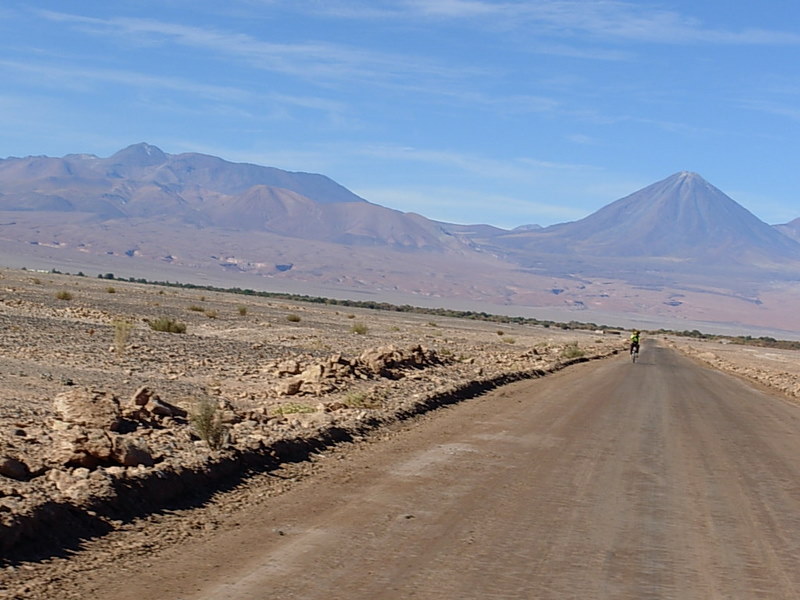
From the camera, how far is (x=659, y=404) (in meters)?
24.8

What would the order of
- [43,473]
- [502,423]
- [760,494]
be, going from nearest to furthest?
1. [43,473]
2. [760,494]
3. [502,423]

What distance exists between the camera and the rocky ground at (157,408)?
9.47 metres

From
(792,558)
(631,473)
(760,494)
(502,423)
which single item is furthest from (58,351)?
(792,558)

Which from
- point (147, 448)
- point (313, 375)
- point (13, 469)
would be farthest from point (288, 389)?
point (13, 469)

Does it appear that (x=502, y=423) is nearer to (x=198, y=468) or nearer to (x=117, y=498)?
(x=198, y=468)

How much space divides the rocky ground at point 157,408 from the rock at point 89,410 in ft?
0.08

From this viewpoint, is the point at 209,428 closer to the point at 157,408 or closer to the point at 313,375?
the point at 157,408

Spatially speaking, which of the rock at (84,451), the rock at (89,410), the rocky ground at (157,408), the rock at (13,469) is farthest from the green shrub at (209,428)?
the rock at (13,469)

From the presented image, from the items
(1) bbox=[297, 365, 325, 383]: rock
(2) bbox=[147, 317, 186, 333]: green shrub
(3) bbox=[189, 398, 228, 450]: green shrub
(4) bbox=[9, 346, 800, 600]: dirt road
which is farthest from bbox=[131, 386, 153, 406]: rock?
(2) bbox=[147, 317, 186, 333]: green shrub

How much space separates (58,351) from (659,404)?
13.7 m

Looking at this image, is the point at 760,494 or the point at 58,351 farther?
the point at 58,351

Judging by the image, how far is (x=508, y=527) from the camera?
9844mm

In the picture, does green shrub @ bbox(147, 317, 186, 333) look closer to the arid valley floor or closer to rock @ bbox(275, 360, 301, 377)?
the arid valley floor

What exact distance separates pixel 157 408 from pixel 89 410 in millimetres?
1369
